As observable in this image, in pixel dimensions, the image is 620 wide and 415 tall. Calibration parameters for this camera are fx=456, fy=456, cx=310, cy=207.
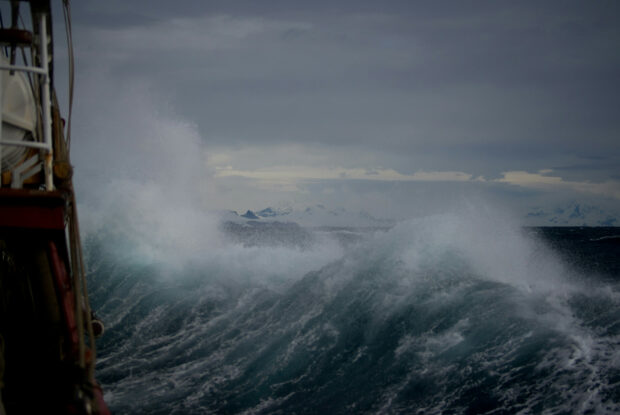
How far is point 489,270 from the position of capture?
1191cm

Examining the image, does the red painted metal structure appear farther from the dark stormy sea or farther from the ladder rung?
the dark stormy sea

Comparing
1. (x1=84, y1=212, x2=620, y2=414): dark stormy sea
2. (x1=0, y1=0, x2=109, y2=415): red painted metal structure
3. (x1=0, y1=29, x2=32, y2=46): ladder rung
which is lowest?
(x1=84, y1=212, x2=620, y2=414): dark stormy sea

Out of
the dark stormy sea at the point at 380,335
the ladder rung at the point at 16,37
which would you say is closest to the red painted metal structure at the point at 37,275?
the ladder rung at the point at 16,37

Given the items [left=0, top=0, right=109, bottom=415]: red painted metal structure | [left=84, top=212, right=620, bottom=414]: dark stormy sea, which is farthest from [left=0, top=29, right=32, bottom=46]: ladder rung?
[left=84, top=212, right=620, bottom=414]: dark stormy sea

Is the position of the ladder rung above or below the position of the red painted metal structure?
above

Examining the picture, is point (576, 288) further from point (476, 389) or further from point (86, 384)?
point (86, 384)

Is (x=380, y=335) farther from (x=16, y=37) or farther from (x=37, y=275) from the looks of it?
(x=16, y=37)

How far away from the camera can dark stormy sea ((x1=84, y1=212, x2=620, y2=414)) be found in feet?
25.2

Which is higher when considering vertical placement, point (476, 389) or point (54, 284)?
point (54, 284)

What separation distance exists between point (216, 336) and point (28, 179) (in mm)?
7281

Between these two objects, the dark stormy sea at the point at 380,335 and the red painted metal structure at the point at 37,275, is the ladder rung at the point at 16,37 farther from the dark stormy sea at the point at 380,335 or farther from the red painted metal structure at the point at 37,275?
the dark stormy sea at the point at 380,335

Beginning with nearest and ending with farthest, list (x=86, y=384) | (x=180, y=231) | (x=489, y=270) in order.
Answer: (x=86, y=384)
(x=489, y=270)
(x=180, y=231)

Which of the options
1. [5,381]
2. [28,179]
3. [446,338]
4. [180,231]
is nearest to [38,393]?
[5,381]

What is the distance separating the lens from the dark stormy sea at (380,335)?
7.67m
